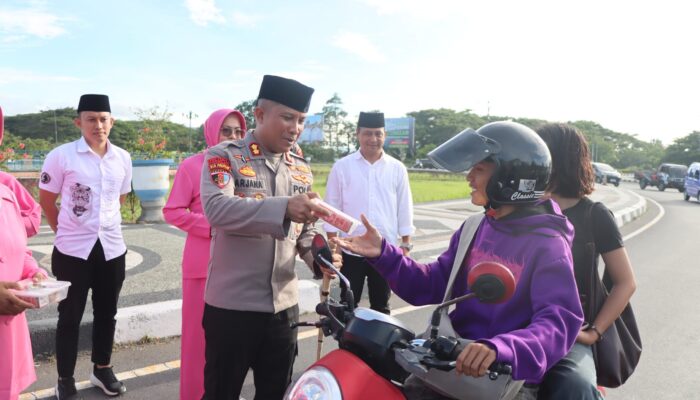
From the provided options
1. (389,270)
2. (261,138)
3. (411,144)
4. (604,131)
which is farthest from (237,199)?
(604,131)

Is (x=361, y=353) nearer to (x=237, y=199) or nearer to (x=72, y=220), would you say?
(x=237, y=199)

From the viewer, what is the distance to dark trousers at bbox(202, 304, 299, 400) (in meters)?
2.34

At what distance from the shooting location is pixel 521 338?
60.7 inches

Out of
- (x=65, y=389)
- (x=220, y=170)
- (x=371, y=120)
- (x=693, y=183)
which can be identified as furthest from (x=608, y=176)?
(x=220, y=170)

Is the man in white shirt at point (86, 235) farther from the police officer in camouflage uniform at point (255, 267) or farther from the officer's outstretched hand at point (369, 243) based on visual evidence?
the officer's outstretched hand at point (369, 243)

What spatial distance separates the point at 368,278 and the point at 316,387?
278 cm

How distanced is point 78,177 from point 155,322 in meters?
1.56

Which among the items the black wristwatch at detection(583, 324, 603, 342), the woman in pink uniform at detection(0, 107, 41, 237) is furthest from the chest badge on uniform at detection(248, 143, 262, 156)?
the black wristwatch at detection(583, 324, 603, 342)

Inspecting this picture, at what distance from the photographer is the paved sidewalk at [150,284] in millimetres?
4332

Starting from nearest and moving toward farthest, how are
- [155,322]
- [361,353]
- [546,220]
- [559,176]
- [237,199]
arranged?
[361,353] < [546,220] < [237,199] < [559,176] < [155,322]

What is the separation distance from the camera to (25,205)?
2.57 m

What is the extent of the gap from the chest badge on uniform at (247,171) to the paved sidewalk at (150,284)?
2.71 metres

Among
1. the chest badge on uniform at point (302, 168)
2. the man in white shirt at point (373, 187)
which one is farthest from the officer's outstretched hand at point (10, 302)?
the man in white shirt at point (373, 187)

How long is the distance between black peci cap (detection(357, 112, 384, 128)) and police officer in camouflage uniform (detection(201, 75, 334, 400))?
6.96 ft
